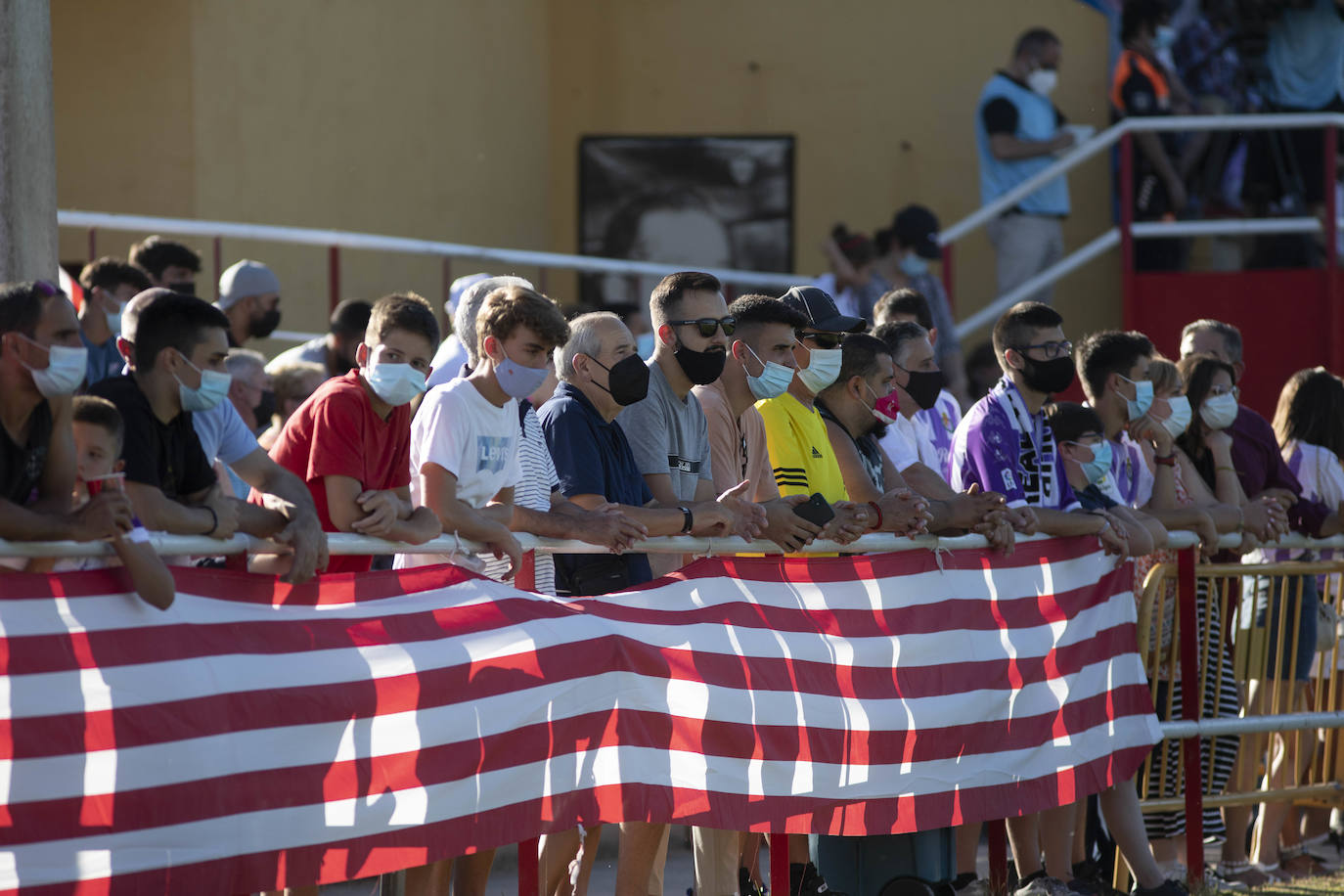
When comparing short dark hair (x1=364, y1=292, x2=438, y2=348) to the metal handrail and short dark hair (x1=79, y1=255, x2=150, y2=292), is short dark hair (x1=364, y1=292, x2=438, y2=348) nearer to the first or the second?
the metal handrail

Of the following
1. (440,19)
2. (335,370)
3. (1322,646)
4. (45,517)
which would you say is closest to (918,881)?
(1322,646)

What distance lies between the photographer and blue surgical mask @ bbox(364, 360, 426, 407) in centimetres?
507

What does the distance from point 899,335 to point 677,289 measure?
1.43 metres

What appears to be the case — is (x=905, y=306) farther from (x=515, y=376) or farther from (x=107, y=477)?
(x=107, y=477)

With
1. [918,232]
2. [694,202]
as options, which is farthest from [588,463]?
[694,202]

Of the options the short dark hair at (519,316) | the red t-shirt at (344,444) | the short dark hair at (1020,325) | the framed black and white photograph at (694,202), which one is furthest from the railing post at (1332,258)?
the red t-shirt at (344,444)

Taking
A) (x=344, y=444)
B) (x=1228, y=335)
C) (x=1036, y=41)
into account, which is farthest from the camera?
(x=1036, y=41)

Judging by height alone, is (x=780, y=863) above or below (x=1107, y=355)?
below

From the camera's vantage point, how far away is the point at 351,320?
7.70 meters

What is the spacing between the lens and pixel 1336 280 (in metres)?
11.4

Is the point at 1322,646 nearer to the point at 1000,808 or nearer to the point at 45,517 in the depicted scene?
the point at 1000,808

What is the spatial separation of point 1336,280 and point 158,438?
8994 millimetres

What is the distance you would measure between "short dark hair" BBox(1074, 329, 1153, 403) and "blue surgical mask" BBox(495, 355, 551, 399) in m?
2.78

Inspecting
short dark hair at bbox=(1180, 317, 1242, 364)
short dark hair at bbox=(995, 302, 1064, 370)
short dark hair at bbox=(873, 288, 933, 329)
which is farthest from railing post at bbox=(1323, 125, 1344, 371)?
short dark hair at bbox=(995, 302, 1064, 370)
